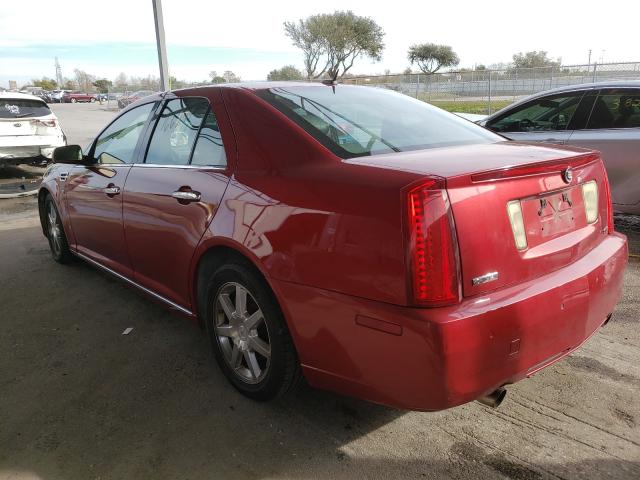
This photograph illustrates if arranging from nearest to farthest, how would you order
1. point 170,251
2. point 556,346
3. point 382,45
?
point 556,346
point 170,251
point 382,45

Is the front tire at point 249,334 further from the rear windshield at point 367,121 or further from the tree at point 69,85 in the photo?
the tree at point 69,85

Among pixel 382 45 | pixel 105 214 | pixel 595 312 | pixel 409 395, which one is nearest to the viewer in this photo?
pixel 409 395

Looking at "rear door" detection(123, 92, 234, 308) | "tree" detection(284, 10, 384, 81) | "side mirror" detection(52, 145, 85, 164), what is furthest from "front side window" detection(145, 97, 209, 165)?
"tree" detection(284, 10, 384, 81)

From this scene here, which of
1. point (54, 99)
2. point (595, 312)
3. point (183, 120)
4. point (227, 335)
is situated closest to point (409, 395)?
point (595, 312)

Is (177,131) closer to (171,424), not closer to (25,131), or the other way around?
(171,424)

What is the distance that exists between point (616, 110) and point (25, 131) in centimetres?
986

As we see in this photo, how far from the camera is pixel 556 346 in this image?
2207 millimetres

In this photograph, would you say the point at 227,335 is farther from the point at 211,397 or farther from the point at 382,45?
the point at 382,45

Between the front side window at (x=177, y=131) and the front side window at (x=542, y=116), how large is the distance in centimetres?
410

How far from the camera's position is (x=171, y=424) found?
8.69 ft

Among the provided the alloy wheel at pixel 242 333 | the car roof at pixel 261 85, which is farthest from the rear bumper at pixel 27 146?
the alloy wheel at pixel 242 333

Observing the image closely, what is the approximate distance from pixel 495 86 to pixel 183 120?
1879 centimetres

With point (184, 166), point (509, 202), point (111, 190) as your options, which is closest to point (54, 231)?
point (111, 190)

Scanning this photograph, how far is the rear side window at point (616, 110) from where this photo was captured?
522 cm
